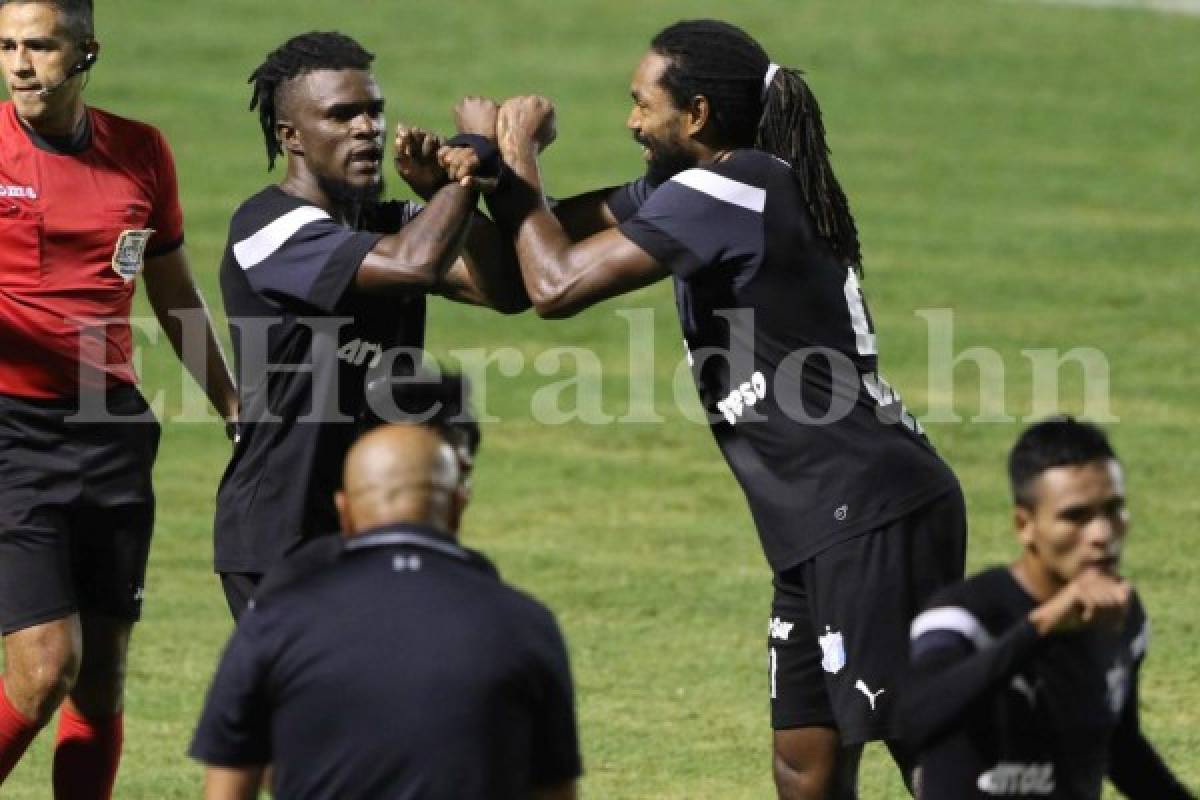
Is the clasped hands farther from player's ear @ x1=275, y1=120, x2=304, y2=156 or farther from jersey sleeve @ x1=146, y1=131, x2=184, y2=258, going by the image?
jersey sleeve @ x1=146, y1=131, x2=184, y2=258

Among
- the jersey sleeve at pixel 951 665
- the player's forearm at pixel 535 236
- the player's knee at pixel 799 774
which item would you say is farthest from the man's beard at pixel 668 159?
the jersey sleeve at pixel 951 665

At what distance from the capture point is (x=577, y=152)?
67.3ft

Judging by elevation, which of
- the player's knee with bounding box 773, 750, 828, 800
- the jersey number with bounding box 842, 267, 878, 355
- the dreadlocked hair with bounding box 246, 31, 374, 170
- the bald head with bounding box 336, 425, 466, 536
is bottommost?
the player's knee with bounding box 773, 750, 828, 800

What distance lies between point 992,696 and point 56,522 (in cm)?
345

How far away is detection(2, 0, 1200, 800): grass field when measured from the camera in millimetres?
10133

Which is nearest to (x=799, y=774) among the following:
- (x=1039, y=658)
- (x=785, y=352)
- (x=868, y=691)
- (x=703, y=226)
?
(x=868, y=691)

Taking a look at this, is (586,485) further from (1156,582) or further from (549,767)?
(549,767)

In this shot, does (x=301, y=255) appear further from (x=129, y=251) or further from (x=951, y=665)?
(x=951, y=665)

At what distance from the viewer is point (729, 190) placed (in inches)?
269

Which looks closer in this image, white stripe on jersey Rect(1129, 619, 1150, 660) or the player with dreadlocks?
white stripe on jersey Rect(1129, 619, 1150, 660)

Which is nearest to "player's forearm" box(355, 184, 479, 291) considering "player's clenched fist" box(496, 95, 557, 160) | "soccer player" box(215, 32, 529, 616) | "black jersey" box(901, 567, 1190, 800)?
"soccer player" box(215, 32, 529, 616)

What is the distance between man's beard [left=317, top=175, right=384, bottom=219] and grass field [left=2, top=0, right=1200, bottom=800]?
8.43ft

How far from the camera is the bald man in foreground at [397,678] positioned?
5031 mm

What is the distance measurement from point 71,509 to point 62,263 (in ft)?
2.45
